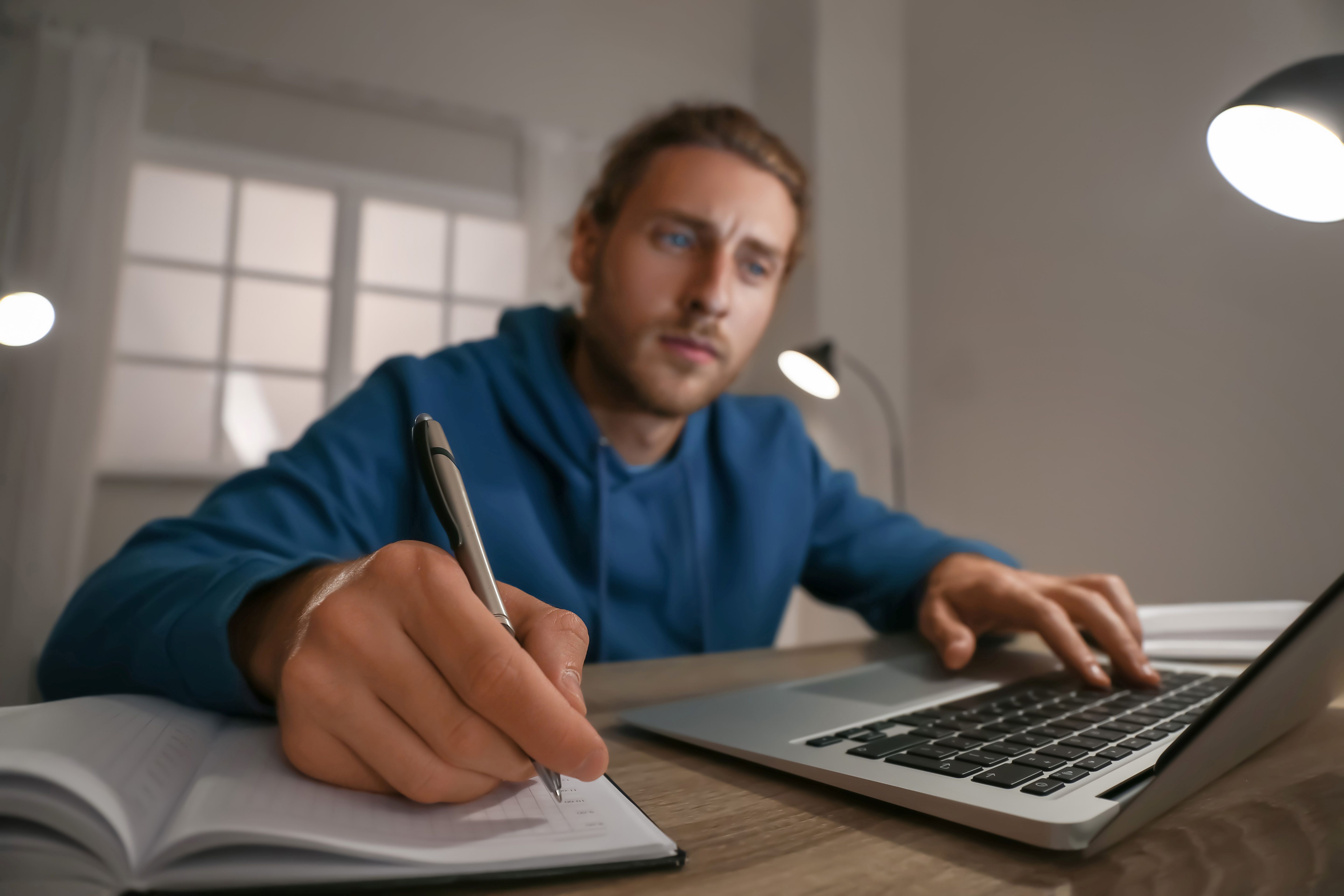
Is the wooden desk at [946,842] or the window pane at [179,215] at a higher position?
the window pane at [179,215]

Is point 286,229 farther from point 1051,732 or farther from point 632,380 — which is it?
point 1051,732

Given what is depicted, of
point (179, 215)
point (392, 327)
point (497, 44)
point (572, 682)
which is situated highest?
point (497, 44)

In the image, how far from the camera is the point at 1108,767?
27 cm

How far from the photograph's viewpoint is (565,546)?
87cm

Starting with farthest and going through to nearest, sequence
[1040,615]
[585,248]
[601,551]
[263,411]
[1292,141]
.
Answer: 1. [263,411]
2. [585,248]
3. [601,551]
4. [1040,615]
5. [1292,141]

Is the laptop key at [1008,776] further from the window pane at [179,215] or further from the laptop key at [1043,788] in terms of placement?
the window pane at [179,215]

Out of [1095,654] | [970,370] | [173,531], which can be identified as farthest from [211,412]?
[1095,654]

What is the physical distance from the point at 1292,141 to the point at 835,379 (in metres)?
1.20

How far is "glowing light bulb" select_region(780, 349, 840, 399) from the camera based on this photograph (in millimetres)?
1577

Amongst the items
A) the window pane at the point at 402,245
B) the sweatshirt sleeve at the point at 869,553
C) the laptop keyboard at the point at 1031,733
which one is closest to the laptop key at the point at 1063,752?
the laptop keyboard at the point at 1031,733

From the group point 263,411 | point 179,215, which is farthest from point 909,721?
point 179,215

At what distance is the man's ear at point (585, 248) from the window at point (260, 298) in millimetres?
1019

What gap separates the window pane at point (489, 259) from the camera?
2705mm

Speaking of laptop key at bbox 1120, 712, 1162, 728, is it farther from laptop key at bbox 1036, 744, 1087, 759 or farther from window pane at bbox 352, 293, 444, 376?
window pane at bbox 352, 293, 444, 376
